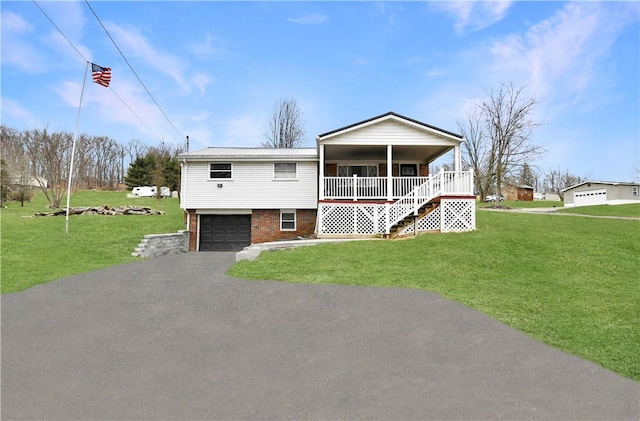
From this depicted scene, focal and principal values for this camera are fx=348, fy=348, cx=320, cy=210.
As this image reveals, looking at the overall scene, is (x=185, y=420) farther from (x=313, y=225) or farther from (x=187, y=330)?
(x=313, y=225)

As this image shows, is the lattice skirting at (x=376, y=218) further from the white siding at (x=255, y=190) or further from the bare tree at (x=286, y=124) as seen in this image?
the bare tree at (x=286, y=124)

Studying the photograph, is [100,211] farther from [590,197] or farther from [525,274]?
→ [590,197]

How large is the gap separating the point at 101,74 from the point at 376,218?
12414 mm

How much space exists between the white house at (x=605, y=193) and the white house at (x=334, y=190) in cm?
2718

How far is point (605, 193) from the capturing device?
34.4 meters

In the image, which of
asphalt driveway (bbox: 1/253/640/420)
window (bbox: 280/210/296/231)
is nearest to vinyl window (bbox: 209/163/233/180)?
window (bbox: 280/210/296/231)

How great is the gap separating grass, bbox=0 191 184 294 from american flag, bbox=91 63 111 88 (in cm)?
637

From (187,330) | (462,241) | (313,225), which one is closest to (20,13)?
(187,330)

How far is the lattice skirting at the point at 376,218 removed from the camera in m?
14.3

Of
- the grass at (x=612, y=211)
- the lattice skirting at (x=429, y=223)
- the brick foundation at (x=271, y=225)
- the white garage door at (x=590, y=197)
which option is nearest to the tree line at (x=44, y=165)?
the brick foundation at (x=271, y=225)

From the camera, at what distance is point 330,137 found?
15.2 m

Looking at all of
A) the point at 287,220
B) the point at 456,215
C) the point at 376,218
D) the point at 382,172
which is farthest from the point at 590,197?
the point at 287,220

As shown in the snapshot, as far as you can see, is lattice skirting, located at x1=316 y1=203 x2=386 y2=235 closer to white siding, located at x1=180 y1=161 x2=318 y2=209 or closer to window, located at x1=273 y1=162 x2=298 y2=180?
white siding, located at x1=180 y1=161 x2=318 y2=209

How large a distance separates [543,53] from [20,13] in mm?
19518
